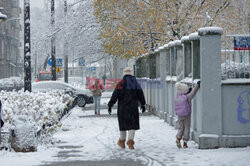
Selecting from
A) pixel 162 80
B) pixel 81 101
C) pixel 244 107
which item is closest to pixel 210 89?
pixel 244 107

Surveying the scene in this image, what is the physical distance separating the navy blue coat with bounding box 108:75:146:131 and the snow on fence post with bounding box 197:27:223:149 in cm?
141

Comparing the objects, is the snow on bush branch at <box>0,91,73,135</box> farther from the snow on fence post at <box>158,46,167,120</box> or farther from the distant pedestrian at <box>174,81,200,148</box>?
the snow on fence post at <box>158,46,167,120</box>

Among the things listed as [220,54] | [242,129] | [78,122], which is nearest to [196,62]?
[220,54]

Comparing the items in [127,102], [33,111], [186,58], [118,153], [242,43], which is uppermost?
[242,43]

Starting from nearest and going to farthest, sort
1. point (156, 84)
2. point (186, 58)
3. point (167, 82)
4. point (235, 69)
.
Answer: point (235, 69)
point (186, 58)
point (167, 82)
point (156, 84)

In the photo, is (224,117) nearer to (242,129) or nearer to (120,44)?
(242,129)

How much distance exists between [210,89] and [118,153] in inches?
91.2

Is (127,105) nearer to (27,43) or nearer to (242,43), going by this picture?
(242,43)

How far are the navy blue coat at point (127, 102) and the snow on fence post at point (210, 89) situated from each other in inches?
55.5

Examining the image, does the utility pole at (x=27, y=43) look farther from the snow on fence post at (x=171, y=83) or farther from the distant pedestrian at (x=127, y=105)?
the distant pedestrian at (x=127, y=105)

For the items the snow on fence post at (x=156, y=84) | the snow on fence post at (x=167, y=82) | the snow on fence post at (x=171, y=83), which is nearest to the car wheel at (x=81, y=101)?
the snow on fence post at (x=156, y=84)

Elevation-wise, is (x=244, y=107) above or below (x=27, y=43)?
below

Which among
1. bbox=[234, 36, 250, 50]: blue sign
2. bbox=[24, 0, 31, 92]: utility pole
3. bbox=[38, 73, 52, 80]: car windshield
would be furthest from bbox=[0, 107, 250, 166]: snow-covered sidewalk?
bbox=[38, 73, 52, 80]: car windshield

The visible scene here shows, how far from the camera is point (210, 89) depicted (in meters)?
10.4
